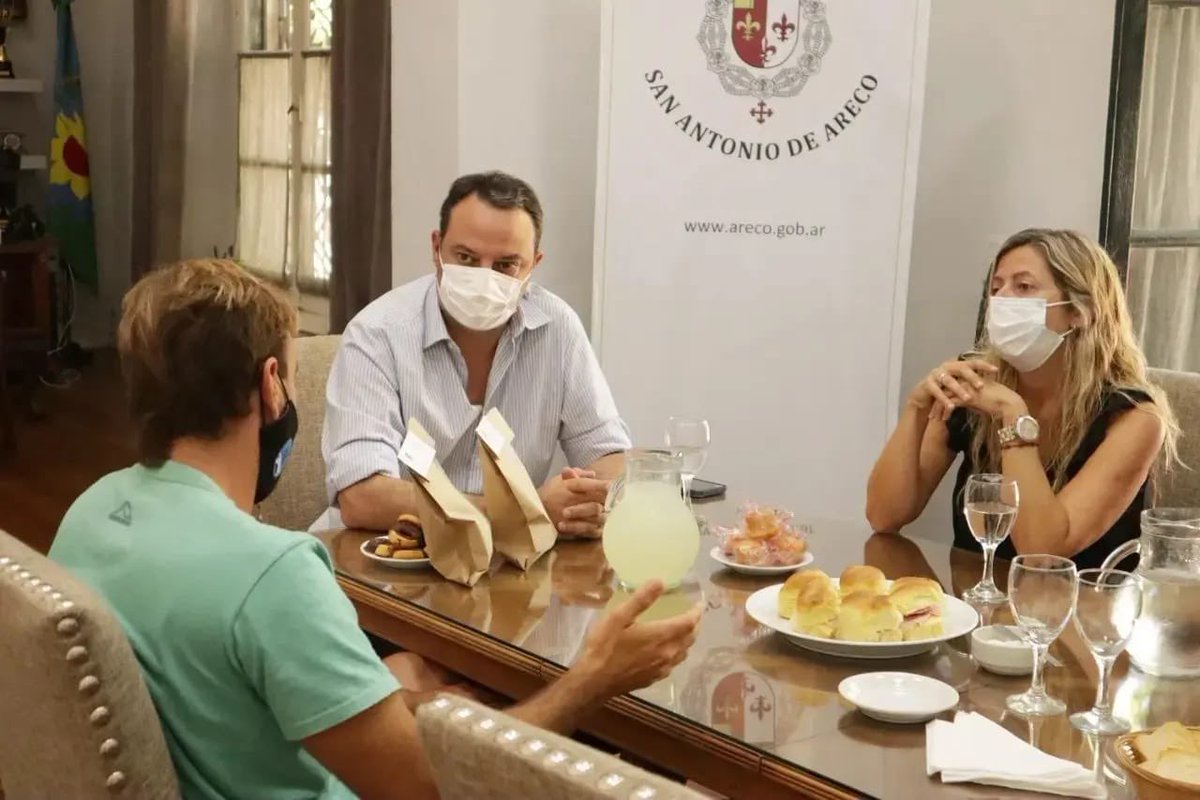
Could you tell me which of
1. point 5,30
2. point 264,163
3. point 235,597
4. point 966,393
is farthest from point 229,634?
point 5,30

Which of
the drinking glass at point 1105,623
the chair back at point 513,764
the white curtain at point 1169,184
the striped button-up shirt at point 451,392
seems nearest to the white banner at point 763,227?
the white curtain at point 1169,184

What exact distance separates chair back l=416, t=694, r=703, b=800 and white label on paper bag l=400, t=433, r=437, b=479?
874 mm

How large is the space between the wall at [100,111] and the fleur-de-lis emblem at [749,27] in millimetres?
5356

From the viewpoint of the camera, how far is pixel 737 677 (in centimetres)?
150

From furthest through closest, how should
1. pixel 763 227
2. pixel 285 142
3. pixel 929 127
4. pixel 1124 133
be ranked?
pixel 285 142
pixel 929 127
pixel 763 227
pixel 1124 133

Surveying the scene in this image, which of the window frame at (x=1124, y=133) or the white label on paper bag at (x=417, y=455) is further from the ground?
the window frame at (x=1124, y=133)

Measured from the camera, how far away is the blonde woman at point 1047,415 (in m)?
2.04

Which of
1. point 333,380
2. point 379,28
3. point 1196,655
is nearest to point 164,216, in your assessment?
point 379,28

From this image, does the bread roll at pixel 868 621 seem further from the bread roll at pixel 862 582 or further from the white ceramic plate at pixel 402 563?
the white ceramic plate at pixel 402 563

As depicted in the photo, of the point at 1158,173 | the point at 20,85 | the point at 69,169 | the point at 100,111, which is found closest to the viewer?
the point at 1158,173

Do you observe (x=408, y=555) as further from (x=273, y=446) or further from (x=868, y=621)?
(x=868, y=621)

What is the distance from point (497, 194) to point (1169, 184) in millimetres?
1636

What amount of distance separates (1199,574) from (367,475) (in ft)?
4.12

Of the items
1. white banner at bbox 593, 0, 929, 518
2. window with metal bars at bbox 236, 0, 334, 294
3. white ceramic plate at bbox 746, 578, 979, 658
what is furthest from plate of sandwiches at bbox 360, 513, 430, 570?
window with metal bars at bbox 236, 0, 334, 294
